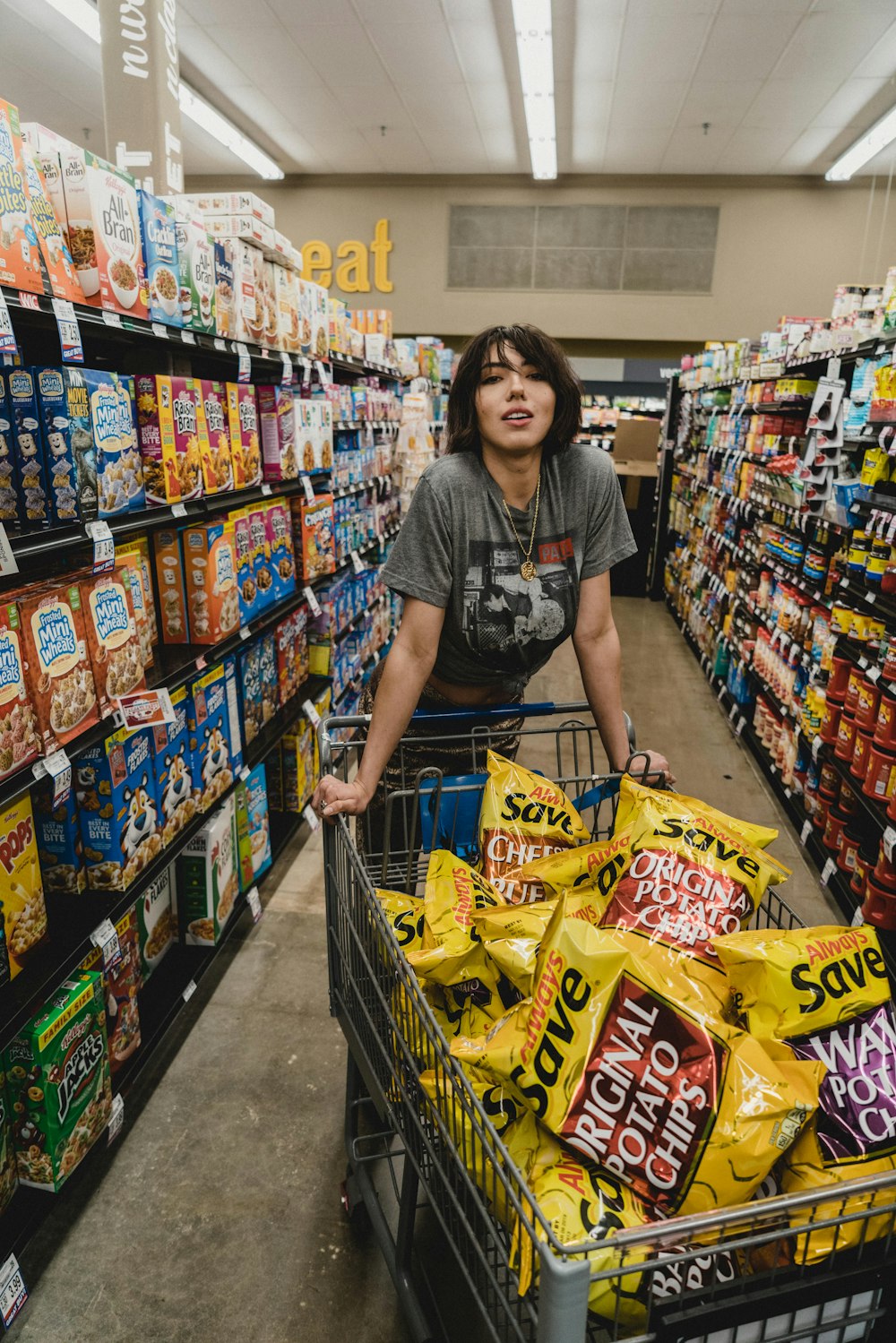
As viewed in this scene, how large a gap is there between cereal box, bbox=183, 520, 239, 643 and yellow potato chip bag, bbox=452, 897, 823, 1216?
1.95 meters

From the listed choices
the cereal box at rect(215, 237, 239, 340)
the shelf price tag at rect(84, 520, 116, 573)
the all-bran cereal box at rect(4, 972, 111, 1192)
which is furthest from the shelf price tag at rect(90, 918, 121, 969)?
the cereal box at rect(215, 237, 239, 340)

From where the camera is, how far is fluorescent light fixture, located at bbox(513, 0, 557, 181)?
19.4ft

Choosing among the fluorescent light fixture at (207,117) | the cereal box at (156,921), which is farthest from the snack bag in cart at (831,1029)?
the fluorescent light fixture at (207,117)

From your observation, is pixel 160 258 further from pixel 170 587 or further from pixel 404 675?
pixel 404 675

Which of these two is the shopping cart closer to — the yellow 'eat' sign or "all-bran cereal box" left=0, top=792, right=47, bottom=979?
"all-bran cereal box" left=0, top=792, right=47, bottom=979

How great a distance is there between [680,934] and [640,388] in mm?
11980

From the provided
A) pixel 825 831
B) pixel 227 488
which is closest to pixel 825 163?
pixel 825 831

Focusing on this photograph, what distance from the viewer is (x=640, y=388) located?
39.3ft

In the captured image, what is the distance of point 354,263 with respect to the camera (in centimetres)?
1068

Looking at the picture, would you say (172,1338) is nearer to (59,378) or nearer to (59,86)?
(59,378)

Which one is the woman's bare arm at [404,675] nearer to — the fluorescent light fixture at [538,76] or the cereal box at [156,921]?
the cereal box at [156,921]

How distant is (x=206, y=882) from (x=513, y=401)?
5.98 ft

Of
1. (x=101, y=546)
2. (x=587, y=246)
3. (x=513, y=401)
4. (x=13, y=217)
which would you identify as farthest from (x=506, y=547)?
(x=587, y=246)

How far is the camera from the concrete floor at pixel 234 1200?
1.74 m
